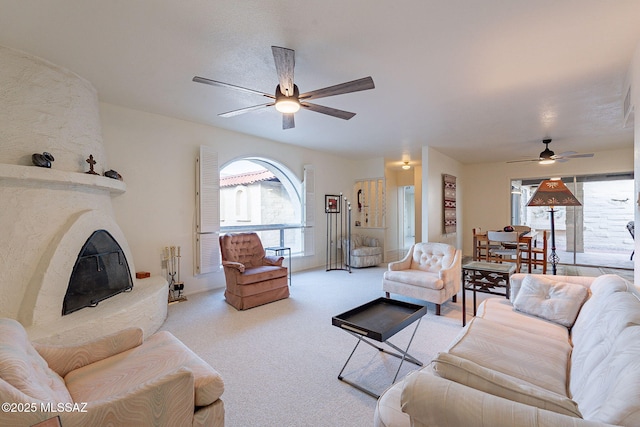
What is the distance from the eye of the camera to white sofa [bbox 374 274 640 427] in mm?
948

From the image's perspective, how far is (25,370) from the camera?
1.12 metres

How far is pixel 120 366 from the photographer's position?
161 cm

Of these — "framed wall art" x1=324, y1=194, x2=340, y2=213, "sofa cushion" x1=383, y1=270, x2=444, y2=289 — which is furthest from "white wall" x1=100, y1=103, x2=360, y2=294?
"sofa cushion" x1=383, y1=270, x2=444, y2=289

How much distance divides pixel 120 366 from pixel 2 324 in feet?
1.87

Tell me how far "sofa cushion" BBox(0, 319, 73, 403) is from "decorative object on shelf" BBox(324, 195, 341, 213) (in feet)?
18.4

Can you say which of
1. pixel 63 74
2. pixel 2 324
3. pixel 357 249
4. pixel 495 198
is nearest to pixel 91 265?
pixel 2 324

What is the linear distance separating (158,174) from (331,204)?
3.78 meters

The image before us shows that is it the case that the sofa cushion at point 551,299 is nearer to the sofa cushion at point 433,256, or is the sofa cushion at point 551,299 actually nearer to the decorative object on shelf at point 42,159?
the sofa cushion at point 433,256

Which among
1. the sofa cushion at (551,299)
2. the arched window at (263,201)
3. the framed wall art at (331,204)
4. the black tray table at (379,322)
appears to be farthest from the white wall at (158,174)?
the sofa cushion at (551,299)

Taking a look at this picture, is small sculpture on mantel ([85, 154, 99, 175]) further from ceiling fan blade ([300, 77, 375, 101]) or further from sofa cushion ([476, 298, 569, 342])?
sofa cushion ([476, 298, 569, 342])

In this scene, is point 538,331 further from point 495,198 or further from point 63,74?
point 495,198

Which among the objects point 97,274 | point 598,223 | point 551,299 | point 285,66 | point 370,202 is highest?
point 285,66

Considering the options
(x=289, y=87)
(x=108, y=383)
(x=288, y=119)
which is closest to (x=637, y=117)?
(x=289, y=87)

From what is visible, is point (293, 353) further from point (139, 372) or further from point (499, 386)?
point (499, 386)
